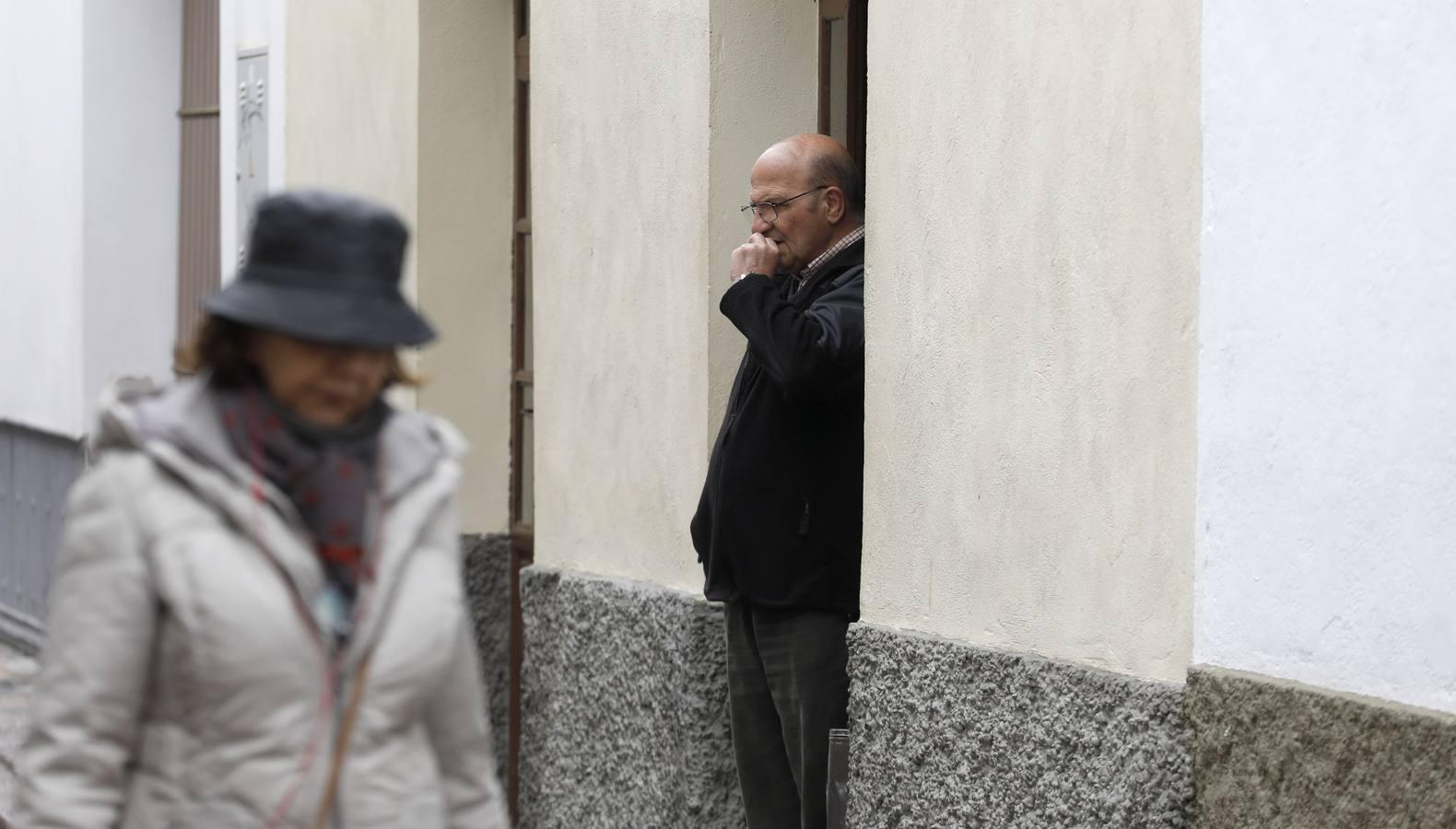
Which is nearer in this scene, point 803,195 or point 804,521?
point 804,521

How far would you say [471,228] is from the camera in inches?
319

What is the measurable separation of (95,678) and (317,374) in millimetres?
457

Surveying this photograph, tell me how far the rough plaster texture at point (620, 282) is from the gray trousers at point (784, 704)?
81cm

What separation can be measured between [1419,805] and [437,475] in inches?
74.5

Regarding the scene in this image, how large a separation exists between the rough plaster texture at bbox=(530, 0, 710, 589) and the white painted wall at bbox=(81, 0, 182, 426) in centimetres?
526

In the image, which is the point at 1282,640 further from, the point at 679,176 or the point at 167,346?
the point at 167,346

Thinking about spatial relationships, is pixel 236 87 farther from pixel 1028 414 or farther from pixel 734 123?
pixel 1028 414

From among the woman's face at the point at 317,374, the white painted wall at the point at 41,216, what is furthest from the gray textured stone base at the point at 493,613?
the woman's face at the point at 317,374

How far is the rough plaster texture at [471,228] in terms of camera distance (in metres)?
8.02

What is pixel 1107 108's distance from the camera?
4.81 metres

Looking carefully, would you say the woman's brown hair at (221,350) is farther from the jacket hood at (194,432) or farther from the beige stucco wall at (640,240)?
the beige stucco wall at (640,240)

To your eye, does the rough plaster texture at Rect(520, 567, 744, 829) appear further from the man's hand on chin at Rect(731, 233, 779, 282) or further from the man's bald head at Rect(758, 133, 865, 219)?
the man's bald head at Rect(758, 133, 865, 219)

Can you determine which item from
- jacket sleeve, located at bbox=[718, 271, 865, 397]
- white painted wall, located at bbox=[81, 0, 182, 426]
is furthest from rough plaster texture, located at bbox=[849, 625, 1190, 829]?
white painted wall, located at bbox=[81, 0, 182, 426]

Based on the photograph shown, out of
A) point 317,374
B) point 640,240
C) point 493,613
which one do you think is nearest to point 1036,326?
point 640,240
